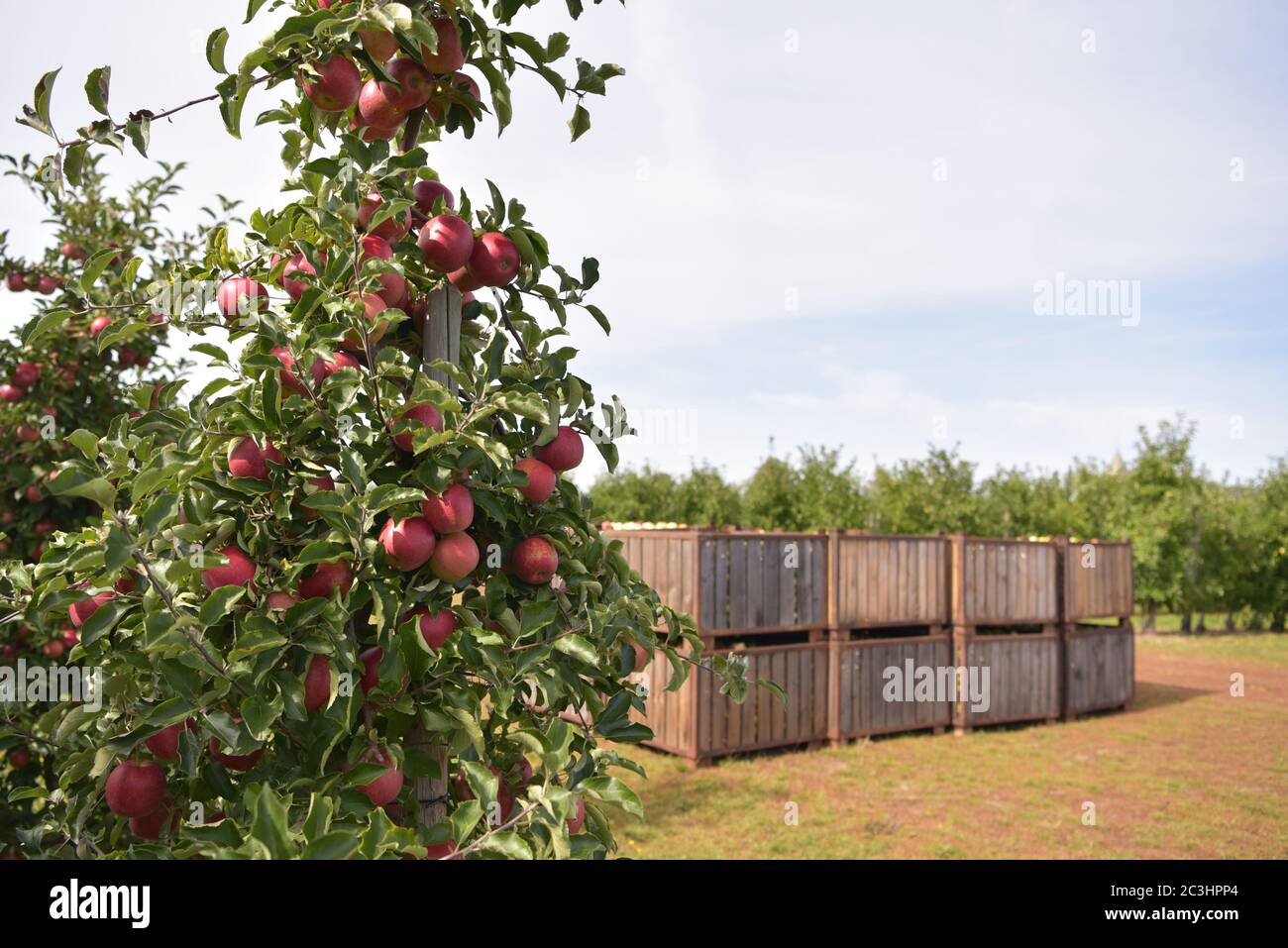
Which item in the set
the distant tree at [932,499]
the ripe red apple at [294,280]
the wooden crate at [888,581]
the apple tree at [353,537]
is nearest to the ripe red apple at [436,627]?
the apple tree at [353,537]

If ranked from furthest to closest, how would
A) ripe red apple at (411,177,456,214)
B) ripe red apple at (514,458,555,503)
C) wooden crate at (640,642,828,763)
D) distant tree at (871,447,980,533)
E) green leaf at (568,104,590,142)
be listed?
distant tree at (871,447,980,533)
wooden crate at (640,642,828,763)
green leaf at (568,104,590,142)
ripe red apple at (411,177,456,214)
ripe red apple at (514,458,555,503)

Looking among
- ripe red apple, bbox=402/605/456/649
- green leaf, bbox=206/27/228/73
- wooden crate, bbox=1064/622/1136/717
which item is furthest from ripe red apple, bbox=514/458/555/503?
wooden crate, bbox=1064/622/1136/717

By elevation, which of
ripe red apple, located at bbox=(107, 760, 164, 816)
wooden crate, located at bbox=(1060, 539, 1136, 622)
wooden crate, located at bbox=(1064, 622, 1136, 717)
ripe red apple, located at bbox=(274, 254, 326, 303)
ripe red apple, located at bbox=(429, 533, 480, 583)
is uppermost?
ripe red apple, located at bbox=(274, 254, 326, 303)

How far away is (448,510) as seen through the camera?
145cm

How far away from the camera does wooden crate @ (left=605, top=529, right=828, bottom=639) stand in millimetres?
7852

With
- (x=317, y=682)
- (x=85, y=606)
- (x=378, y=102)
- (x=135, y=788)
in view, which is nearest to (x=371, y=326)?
(x=378, y=102)

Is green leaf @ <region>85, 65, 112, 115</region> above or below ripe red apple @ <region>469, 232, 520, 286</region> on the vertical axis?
above

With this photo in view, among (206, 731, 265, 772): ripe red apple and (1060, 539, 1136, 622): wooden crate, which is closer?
(206, 731, 265, 772): ripe red apple

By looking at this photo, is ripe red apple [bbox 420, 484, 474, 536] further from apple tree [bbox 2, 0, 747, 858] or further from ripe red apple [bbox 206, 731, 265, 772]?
ripe red apple [bbox 206, 731, 265, 772]

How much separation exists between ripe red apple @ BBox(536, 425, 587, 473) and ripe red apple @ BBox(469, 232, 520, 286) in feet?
1.01

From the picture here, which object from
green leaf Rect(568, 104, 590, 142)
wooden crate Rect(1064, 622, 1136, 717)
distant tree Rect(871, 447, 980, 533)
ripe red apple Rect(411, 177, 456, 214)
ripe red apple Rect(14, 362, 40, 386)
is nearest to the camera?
ripe red apple Rect(411, 177, 456, 214)

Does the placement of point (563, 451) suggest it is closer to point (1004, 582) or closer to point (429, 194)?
point (429, 194)

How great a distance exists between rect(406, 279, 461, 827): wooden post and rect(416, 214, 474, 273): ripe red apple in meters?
0.09
